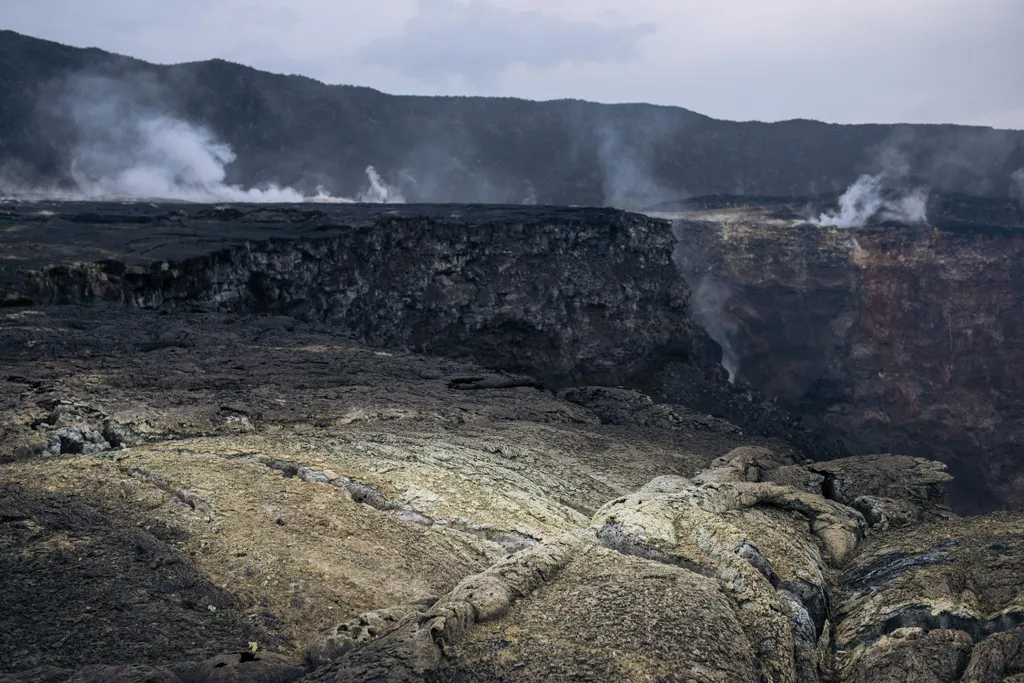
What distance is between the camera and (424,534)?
24.1ft

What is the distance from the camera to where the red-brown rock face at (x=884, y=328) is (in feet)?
95.0

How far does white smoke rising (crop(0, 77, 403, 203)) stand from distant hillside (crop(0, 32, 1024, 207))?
0.14 meters

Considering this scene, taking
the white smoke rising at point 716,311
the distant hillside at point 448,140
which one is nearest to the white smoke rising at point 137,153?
the distant hillside at point 448,140

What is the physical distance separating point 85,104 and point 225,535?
45.3 metres

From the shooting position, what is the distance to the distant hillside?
1758 inches

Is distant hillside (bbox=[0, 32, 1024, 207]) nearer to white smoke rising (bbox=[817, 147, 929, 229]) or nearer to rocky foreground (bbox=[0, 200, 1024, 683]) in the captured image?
white smoke rising (bbox=[817, 147, 929, 229])

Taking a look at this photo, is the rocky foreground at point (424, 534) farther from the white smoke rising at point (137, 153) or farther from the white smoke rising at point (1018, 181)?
the white smoke rising at point (1018, 181)

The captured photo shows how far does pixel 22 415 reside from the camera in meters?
8.76

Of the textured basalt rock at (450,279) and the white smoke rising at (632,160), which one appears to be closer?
the textured basalt rock at (450,279)

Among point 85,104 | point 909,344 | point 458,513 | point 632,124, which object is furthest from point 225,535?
point 632,124

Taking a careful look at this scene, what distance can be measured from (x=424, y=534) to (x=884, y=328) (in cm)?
2799

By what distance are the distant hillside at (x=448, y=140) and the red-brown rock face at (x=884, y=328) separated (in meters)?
20.7

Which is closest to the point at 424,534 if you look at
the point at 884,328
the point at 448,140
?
the point at 884,328

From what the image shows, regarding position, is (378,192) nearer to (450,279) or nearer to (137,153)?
(137,153)
